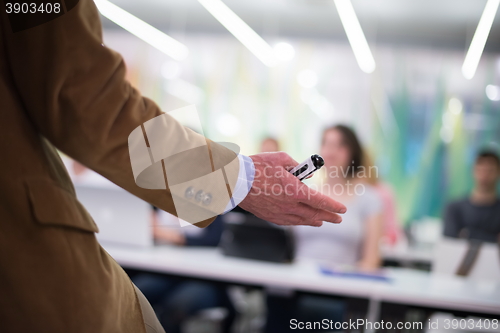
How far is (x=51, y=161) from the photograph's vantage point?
2.02ft

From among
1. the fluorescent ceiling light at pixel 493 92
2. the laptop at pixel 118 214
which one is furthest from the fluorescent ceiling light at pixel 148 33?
the fluorescent ceiling light at pixel 493 92

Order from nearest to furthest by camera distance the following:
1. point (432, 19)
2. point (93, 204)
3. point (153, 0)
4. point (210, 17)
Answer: point (93, 204)
point (432, 19)
point (153, 0)
point (210, 17)

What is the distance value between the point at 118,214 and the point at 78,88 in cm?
161

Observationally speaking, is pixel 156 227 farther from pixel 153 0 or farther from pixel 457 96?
pixel 457 96

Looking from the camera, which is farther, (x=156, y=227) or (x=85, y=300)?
(x=156, y=227)

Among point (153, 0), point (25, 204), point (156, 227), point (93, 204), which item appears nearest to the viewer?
point (25, 204)

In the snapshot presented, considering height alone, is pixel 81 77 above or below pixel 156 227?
above

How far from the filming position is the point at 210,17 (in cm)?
509

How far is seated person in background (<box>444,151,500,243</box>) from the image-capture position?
3.23m

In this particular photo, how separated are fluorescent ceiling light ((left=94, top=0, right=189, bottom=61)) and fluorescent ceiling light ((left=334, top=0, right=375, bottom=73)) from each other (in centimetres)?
189

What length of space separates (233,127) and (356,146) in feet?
10.8

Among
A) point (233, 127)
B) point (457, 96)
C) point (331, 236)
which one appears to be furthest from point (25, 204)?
point (457, 96)

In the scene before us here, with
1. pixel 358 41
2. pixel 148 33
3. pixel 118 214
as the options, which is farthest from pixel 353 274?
pixel 148 33

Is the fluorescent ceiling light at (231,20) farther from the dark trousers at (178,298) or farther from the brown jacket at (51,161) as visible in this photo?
the brown jacket at (51,161)
